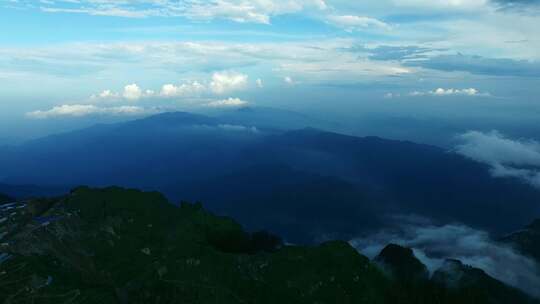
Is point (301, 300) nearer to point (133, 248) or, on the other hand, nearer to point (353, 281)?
point (353, 281)

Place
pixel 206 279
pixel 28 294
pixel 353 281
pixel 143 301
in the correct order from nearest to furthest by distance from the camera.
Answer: pixel 28 294 → pixel 143 301 → pixel 206 279 → pixel 353 281

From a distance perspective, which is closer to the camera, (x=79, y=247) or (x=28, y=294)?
(x=28, y=294)

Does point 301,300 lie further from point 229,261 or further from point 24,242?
point 24,242

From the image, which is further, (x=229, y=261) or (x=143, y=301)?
(x=229, y=261)

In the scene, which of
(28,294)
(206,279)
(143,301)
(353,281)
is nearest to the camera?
(28,294)

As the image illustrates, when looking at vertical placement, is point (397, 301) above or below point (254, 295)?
below

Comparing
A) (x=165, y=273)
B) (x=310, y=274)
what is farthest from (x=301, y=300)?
(x=165, y=273)

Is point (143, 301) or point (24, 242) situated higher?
point (24, 242)

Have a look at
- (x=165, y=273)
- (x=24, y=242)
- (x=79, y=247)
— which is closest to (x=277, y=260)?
(x=165, y=273)

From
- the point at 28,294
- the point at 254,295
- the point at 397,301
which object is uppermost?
the point at 28,294
